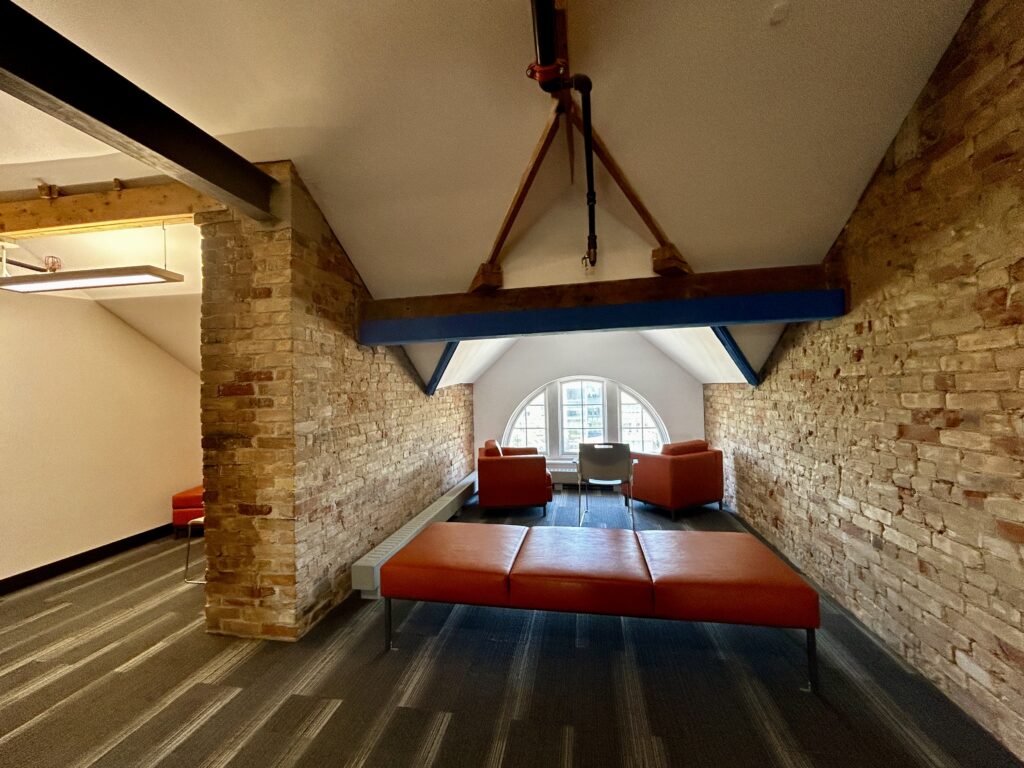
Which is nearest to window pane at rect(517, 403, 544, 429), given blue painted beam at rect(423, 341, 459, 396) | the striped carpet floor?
blue painted beam at rect(423, 341, 459, 396)

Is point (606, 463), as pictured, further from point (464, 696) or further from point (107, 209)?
point (107, 209)

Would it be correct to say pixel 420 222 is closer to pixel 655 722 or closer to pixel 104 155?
pixel 104 155

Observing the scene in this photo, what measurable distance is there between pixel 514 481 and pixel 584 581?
9.84 ft

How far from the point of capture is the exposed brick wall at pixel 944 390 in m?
1.60

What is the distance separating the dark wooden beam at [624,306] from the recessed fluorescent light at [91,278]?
4.33 ft

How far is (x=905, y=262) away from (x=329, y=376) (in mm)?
3613

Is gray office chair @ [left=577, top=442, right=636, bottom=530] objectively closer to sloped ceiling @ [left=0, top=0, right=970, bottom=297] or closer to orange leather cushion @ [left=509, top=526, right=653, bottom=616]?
orange leather cushion @ [left=509, top=526, right=653, bottom=616]

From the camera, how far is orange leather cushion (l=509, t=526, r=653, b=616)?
211cm

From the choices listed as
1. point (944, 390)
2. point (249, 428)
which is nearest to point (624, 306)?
point (944, 390)

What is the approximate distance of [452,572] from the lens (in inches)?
90.7

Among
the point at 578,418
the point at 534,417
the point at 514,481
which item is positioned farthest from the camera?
the point at 534,417

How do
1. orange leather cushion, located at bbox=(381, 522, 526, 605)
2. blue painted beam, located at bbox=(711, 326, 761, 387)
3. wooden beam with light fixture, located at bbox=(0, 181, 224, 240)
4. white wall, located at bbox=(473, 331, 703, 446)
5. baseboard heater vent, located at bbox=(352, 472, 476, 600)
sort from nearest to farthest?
1. orange leather cushion, located at bbox=(381, 522, 526, 605)
2. wooden beam with light fixture, located at bbox=(0, 181, 224, 240)
3. baseboard heater vent, located at bbox=(352, 472, 476, 600)
4. blue painted beam, located at bbox=(711, 326, 761, 387)
5. white wall, located at bbox=(473, 331, 703, 446)

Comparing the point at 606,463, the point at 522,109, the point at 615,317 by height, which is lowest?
the point at 606,463

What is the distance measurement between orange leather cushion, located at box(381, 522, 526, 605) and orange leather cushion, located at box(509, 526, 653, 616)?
10cm
